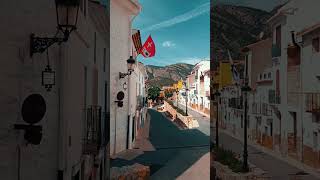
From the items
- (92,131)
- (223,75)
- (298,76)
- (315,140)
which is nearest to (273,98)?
(298,76)

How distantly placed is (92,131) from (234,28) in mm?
1383

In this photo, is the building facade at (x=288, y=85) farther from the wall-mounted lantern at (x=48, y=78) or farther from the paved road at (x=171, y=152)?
the paved road at (x=171, y=152)

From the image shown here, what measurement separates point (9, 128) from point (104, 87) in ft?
5.32

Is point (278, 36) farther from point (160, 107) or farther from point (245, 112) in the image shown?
point (160, 107)

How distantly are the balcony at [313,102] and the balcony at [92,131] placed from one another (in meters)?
1.45

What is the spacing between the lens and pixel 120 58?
13.0 ft

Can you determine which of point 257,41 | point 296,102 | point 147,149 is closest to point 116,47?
point 147,149

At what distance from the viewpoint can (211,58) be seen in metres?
2.80

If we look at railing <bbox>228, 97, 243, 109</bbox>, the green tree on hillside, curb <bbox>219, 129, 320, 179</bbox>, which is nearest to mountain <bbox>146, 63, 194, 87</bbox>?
the green tree on hillside

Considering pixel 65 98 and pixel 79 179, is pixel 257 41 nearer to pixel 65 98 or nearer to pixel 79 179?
pixel 65 98

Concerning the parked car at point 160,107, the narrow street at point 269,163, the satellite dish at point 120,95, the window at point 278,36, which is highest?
the window at point 278,36

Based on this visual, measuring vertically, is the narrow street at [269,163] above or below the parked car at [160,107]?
below

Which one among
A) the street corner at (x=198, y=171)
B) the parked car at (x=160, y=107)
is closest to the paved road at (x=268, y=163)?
the street corner at (x=198, y=171)

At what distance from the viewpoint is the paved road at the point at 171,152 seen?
4.11 meters
